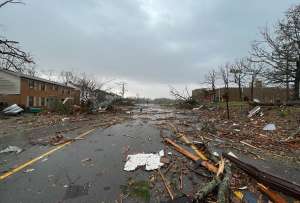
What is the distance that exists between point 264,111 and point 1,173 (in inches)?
652

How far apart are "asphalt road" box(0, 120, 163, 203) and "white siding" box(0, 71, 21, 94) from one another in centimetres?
2998

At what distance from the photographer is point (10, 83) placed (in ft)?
106

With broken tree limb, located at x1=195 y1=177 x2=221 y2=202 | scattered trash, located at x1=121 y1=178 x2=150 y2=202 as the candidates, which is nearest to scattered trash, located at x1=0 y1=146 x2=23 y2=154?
scattered trash, located at x1=121 y1=178 x2=150 y2=202

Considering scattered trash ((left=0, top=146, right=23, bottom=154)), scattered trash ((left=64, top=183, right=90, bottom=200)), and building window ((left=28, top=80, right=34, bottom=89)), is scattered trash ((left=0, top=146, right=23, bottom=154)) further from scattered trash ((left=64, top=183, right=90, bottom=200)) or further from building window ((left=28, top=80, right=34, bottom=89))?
building window ((left=28, top=80, right=34, bottom=89))

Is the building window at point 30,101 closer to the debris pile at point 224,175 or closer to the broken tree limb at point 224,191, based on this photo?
the debris pile at point 224,175

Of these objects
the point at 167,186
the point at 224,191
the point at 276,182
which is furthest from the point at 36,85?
the point at 276,182

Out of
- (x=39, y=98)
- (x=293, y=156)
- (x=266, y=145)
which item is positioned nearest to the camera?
(x=293, y=156)

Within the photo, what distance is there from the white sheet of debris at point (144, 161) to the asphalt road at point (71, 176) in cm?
21

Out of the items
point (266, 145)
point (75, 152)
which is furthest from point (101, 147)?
point (266, 145)

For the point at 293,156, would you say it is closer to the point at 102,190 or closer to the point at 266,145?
the point at 266,145

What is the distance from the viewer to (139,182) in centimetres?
434

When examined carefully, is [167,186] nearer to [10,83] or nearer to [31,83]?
[10,83]

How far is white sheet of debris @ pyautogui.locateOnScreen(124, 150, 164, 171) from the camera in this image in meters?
5.19

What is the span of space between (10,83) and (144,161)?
3422cm
